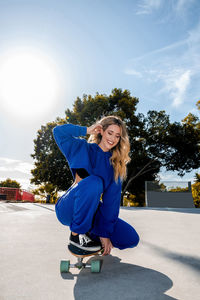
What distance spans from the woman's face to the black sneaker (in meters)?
0.87

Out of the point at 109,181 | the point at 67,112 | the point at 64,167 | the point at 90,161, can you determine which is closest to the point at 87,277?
the point at 109,181

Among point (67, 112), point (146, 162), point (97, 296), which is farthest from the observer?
point (67, 112)

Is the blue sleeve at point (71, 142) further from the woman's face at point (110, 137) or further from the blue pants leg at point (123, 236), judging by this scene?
the blue pants leg at point (123, 236)

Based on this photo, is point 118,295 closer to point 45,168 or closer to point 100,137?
point 100,137

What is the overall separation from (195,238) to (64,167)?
14.7 meters

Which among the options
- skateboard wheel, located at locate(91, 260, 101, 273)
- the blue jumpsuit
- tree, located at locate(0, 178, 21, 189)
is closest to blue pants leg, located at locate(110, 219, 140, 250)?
the blue jumpsuit

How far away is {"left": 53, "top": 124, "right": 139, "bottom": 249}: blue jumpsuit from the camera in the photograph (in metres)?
1.54

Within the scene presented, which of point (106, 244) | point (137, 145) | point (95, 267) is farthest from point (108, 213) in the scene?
point (137, 145)

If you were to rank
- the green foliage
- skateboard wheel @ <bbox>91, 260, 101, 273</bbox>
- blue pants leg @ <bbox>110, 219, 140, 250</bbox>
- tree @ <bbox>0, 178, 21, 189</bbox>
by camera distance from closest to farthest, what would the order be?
1. skateboard wheel @ <bbox>91, 260, 101, 273</bbox>
2. blue pants leg @ <bbox>110, 219, 140, 250</bbox>
3. the green foliage
4. tree @ <bbox>0, 178, 21, 189</bbox>

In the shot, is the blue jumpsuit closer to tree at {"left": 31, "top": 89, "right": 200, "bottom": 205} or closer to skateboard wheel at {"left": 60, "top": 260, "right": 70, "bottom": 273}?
skateboard wheel at {"left": 60, "top": 260, "right": 70, "bottom": 273}

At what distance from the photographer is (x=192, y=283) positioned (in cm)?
122

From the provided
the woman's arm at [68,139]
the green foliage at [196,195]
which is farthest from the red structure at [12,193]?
the woman's arm at [68,139]

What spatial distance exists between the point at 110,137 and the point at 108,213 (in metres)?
0.74

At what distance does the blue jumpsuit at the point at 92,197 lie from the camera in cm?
154
